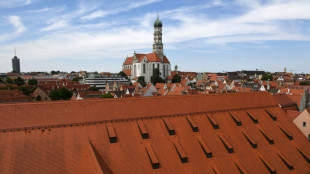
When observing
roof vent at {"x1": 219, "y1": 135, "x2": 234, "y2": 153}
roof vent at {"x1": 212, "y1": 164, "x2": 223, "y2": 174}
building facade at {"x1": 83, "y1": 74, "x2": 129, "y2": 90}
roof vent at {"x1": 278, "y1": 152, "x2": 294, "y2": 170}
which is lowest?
roof vent at {"x1": 278, "y1": 152, "x2": 294, "y2": 170}

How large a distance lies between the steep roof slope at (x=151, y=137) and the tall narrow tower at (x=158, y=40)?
14013 cm

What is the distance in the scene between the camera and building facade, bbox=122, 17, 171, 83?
162625 millimetres

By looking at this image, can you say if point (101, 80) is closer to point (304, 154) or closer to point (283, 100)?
point (283, 100)

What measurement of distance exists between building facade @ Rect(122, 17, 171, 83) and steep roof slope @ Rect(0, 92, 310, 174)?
13455 centimetres

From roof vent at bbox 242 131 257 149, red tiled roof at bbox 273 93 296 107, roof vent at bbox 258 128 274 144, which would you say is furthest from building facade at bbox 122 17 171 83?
roof vent at bbox 242 131 257 149

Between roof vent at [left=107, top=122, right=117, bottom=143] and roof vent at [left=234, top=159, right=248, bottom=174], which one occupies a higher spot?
roof vent at [left=107, top=122, right=117, bottom=143]

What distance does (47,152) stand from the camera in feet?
59.7

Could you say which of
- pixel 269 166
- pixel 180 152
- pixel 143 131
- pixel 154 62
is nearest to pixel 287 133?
pixel 269 166

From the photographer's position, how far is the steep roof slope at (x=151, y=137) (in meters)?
18.3

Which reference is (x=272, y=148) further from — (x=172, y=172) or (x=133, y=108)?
(x=133, y=108)

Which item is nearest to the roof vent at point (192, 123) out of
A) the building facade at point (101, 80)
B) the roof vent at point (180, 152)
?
the roof vent at point (180, 152)

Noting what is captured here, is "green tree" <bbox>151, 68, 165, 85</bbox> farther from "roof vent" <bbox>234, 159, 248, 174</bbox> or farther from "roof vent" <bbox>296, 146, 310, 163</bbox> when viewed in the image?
"roof vent" <bbox>234, 159, 248, 174</bbox>

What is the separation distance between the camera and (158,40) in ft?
546

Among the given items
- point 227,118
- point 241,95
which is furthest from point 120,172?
point 241,95
